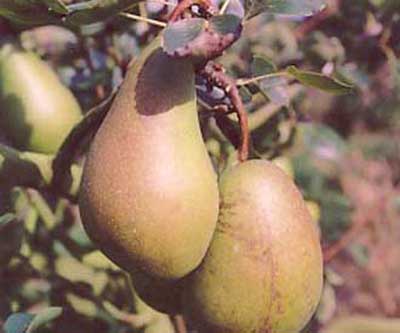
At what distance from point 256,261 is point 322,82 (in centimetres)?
17

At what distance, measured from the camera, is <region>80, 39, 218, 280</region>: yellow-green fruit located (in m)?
0.88

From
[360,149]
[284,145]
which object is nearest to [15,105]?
[284,145]

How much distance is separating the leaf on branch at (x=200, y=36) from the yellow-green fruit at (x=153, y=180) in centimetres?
3

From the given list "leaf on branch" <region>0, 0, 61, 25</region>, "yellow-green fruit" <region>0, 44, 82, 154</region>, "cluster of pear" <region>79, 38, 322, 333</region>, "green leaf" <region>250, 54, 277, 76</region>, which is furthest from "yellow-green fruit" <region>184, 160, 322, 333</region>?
"yellow-green fruit" <region>0, 44, 82, 154</region>

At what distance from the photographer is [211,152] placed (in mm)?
1326

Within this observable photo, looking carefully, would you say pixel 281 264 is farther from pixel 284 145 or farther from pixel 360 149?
pixel 360 149

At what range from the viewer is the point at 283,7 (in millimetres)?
971

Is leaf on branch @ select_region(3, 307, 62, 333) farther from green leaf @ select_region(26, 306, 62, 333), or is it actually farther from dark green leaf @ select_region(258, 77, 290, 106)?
dark green leaf @ select_region(258, 77, 290, 106)

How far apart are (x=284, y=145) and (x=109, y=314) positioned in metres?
0.33

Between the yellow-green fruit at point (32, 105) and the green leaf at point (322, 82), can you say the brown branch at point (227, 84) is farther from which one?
the yellow-green fruit at point (32, 105)

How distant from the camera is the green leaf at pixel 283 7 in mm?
955

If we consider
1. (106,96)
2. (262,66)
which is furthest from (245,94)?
(106,96)

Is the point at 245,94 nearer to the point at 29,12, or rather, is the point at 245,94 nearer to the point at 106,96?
the point at 29,12

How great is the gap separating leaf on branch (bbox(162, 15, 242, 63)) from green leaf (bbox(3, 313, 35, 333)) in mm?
325
